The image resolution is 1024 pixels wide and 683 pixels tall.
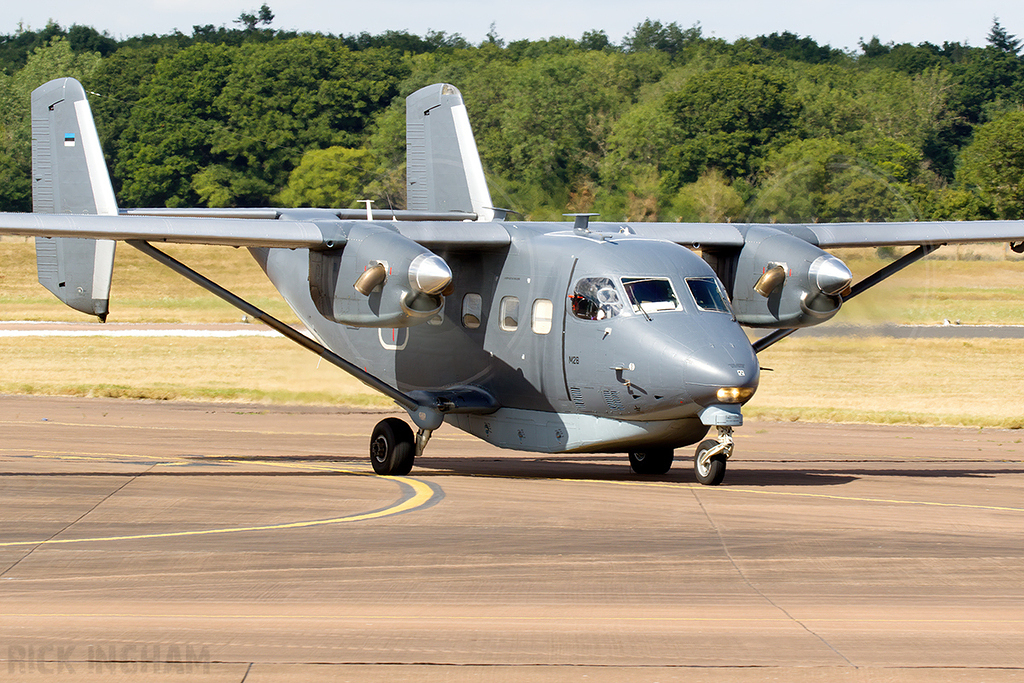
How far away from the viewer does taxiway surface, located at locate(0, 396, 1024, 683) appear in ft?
28.3

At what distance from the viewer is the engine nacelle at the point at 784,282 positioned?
62.1ft

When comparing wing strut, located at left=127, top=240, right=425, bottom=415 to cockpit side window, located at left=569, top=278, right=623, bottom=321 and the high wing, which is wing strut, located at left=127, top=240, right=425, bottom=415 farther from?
cockpit side window, located at left=569, top=278, right=623, bottom=321

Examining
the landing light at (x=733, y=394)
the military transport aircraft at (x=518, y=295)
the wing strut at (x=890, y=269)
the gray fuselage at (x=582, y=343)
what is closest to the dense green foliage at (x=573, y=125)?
the wing strut at (x=890, y=269)

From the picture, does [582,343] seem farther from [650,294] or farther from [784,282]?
[784,282]

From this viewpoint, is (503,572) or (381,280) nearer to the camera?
(503,572)

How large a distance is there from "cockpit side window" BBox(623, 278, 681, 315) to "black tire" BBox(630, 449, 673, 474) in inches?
124

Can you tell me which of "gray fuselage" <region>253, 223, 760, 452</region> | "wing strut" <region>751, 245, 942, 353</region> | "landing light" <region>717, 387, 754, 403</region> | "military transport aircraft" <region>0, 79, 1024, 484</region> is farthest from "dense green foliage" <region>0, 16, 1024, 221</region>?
"landing light" <region>717, 387, 754, 403</region>

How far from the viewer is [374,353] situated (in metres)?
21.3

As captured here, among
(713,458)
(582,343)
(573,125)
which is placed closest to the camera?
(713,458)

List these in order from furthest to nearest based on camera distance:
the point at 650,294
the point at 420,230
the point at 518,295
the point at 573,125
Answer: the point at 573,125 → the point at 518,295 → the point at 420,230 → the point at 650,294

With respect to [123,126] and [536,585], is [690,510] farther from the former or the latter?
[123,126]

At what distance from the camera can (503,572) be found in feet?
38.2

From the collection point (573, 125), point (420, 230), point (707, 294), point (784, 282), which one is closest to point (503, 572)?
point (707, 294)

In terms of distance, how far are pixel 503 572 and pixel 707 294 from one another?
7086 mm
